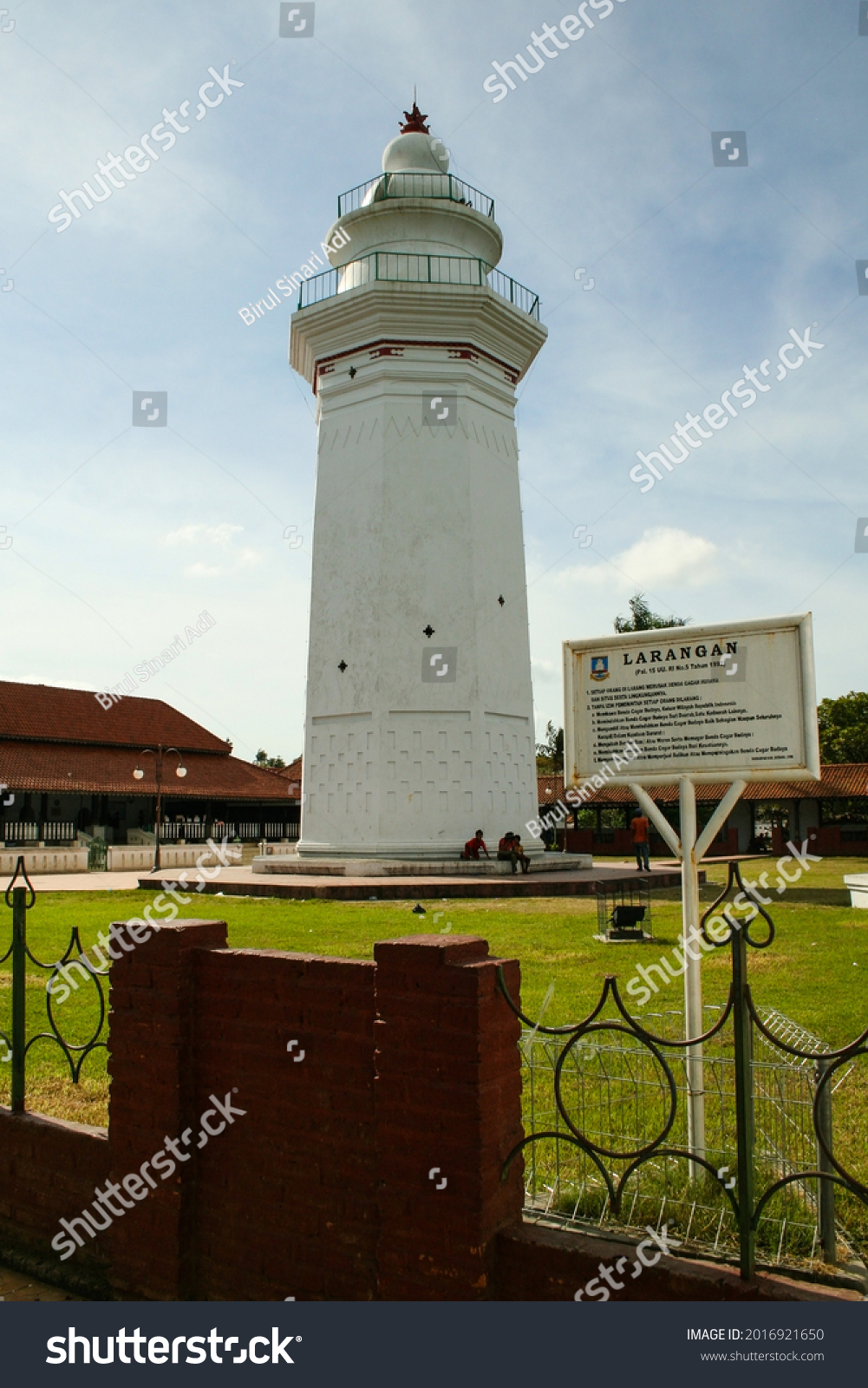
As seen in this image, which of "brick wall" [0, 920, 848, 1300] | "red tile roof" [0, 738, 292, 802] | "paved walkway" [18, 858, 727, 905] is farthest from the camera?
"red tile roof" [0, 738, 292, 802]

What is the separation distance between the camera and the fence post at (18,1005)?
16.5 feet

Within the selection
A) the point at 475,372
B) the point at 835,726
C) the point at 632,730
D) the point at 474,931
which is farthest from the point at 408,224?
the point at 835,726

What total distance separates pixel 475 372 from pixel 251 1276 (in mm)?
20082

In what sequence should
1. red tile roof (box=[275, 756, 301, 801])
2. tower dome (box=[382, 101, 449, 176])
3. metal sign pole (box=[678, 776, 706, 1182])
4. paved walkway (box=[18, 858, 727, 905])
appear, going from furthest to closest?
red tile roof (box=[275, 756, 301, 801]) → tower dome (box=[382, 101, 449, 176]) → paved walkway (box=[18, 858, 727, 905]) → metal sign pole (box=[678, 776, 706, 1182])

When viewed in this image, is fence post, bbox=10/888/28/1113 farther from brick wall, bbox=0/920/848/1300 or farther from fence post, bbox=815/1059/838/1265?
fence post, bbox=815/1059/838/1265

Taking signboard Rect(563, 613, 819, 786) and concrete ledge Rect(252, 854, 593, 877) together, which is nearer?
signboard Rect(563, 613, 819, 786)

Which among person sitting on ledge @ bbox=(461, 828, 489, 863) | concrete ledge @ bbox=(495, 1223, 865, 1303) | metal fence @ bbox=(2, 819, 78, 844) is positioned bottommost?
concrete ledge @ bbox=(495, 1223, 865, 1303)

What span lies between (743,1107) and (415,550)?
18077mm

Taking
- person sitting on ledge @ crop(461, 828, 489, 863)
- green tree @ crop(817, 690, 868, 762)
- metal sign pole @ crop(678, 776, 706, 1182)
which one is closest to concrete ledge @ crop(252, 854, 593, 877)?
person sitting on ledge @ crop(461, 828, 489, 863)

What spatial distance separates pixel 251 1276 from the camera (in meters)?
4.09

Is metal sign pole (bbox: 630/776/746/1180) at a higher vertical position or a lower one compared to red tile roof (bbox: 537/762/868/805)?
lower

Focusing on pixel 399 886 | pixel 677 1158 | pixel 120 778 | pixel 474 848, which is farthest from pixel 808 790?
pixel 677 1158

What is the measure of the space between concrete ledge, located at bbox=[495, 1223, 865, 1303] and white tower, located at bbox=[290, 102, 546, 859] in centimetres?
1598

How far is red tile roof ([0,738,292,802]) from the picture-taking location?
29.6 meters
